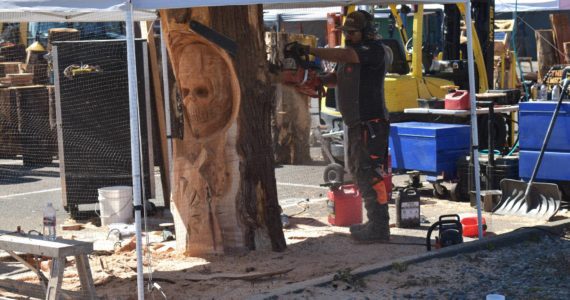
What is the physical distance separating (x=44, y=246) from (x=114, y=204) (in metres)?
3.81

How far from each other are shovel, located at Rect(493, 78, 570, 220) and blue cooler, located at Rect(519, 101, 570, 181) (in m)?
0.10


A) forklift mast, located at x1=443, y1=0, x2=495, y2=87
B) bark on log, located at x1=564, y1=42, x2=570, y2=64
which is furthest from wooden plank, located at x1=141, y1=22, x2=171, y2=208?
bark on log, located at x1=564, y1=42, x2=570, y2=64

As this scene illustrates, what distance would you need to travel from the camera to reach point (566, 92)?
10.6 meters

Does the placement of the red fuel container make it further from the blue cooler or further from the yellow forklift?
the yellow forklift

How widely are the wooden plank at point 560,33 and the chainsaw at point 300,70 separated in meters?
16.6

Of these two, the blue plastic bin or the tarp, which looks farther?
the tarp

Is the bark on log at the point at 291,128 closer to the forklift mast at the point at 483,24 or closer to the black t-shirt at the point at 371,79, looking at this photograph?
the forklift mast at the point at 483,24

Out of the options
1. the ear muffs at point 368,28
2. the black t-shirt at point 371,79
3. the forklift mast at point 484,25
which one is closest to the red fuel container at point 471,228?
the black t-shirt at point 371,79

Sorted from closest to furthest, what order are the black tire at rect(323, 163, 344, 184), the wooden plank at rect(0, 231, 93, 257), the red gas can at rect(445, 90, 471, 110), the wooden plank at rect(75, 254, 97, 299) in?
the wooden plank at rect(0, 231, 93, 257), the wooden plank at rect(75, 254, 97, 299), the red gas can at rect(445, 90, 471, 110), the black tire at rect(323, 163, 344, 184)

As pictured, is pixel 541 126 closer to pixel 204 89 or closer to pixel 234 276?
pixel 204 89

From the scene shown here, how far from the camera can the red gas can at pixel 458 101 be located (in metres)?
11.9

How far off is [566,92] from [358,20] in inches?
122

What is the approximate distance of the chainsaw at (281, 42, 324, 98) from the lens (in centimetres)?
830

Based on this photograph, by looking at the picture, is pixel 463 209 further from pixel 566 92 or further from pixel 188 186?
pixel 188 186
